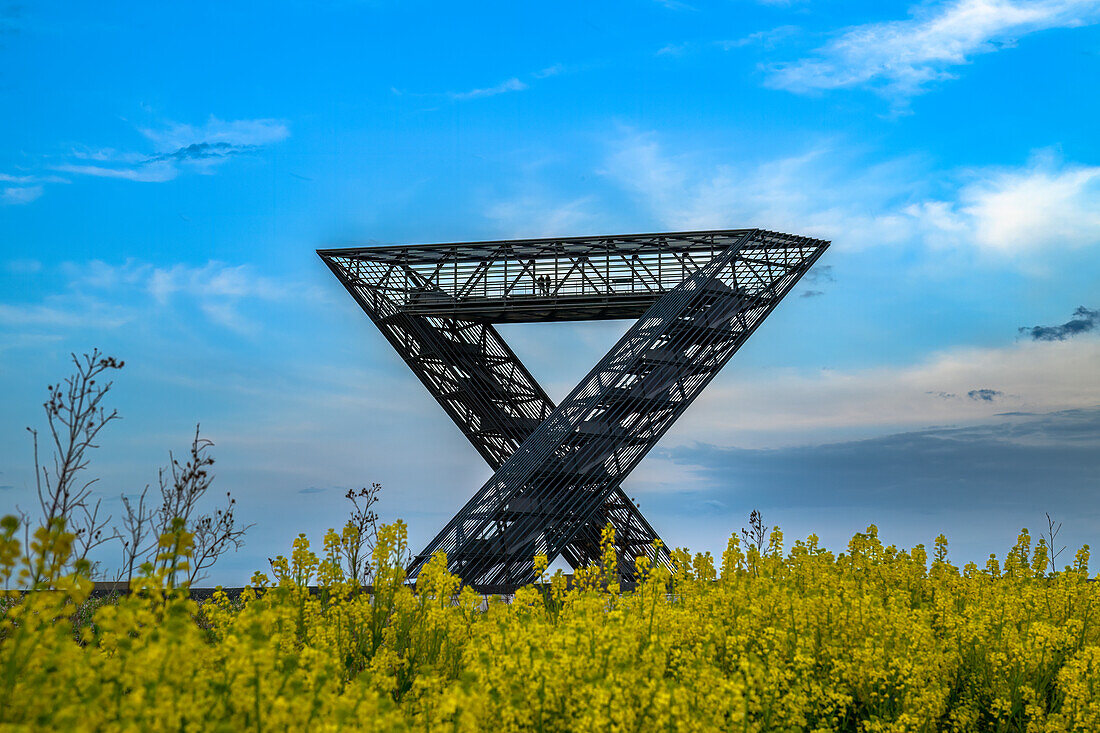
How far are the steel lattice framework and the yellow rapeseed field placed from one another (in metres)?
6.03

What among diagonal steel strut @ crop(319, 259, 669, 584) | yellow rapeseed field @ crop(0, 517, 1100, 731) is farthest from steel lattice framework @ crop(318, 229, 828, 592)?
yellow rapeseed field @ crop(0, 517, 1100, 731)

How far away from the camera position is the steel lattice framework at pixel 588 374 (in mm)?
14586

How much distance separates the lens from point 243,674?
3.82m

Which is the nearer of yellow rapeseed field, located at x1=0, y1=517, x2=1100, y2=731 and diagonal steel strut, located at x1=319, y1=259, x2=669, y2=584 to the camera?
yellow rapeseed field, located at x1=0, y1=517, x2=1100, y2=731

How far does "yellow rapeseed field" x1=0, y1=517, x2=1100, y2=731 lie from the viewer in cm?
380

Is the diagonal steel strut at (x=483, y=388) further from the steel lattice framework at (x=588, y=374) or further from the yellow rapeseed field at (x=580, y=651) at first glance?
the yellow rapeseed field at (x=580, y=651)

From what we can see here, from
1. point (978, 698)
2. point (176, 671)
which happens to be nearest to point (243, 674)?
point (176, 671)

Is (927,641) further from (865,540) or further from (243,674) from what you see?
(243,674)

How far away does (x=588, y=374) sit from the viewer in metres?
15.1

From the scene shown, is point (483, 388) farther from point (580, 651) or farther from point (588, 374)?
point (580, 651)

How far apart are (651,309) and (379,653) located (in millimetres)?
10208

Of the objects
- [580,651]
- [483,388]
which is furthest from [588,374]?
[580,651]

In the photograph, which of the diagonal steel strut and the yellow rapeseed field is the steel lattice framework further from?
the yellow rapeseed field

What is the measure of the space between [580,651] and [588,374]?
10419 mm
